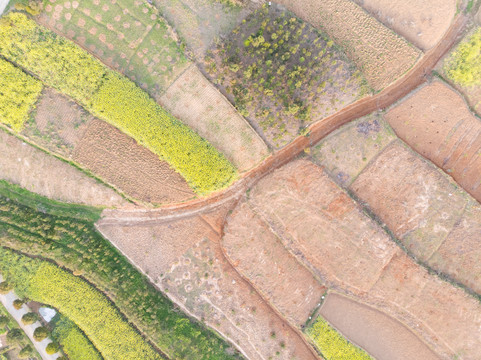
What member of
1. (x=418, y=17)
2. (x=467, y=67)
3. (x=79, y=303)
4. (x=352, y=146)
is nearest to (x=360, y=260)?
(x=352, y=146)

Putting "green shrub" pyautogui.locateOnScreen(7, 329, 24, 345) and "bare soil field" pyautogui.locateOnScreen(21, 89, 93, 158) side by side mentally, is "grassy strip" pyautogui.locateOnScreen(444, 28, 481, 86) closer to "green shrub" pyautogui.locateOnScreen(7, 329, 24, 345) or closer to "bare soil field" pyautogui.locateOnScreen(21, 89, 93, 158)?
"bare soil field" pyautogui.locateOnScreen(21, 89, 93, 158)

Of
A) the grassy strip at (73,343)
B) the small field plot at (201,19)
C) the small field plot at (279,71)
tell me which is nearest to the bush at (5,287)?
the grassy strip at (73,343)

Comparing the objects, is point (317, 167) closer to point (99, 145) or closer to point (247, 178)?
point (247, 178)

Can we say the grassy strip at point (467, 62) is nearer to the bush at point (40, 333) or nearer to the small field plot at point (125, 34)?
the small field plot at point (125, 34)

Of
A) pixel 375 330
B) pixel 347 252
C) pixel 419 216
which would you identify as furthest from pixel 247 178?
pixel 375 330

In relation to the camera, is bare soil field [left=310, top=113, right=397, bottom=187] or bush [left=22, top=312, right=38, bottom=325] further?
bare soil field [left=310, top=113, right=397, bottom=187]

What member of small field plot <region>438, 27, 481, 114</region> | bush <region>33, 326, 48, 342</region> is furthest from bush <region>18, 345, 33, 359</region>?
small field plot <region>438, 27, 481, 114</region>

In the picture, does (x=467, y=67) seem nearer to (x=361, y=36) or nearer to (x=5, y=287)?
(x=361, y=36)
